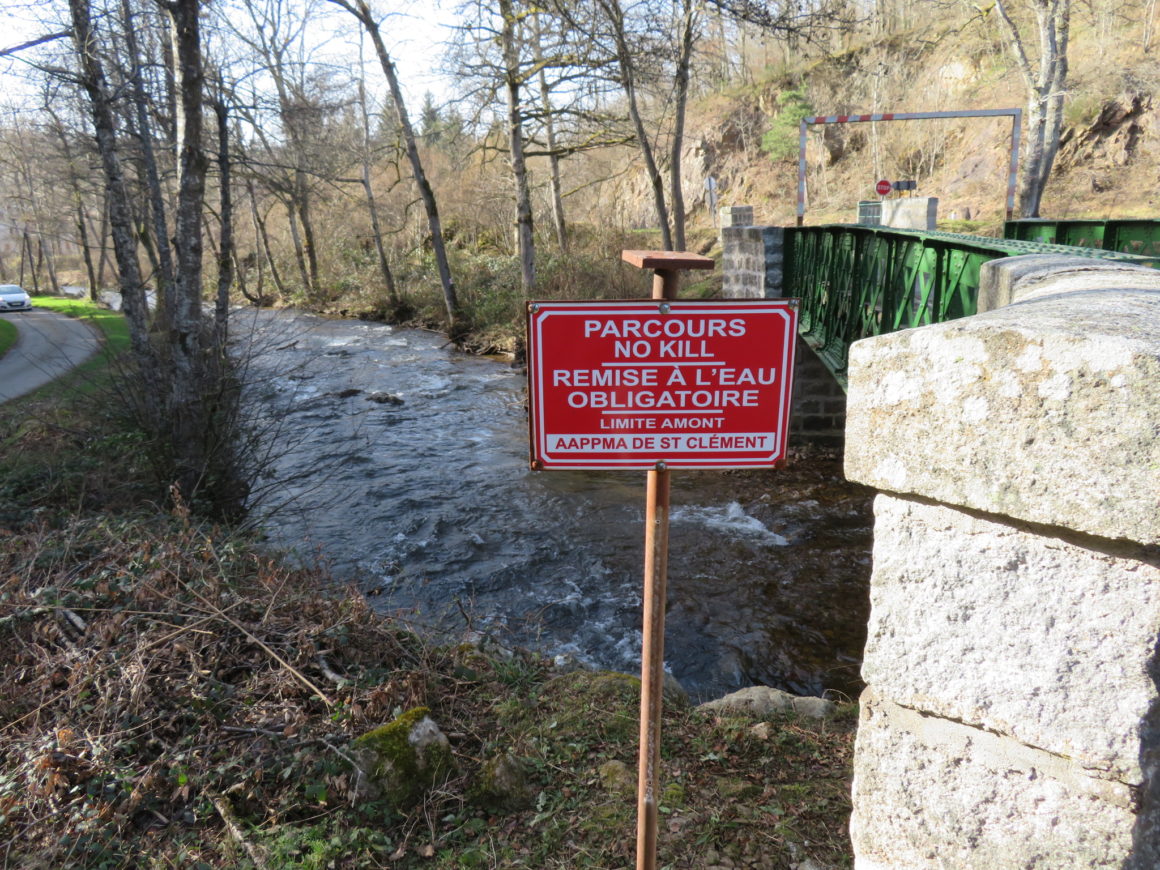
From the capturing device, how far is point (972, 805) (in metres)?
1.66

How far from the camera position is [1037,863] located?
1606mm

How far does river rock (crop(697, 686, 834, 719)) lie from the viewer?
167 inches

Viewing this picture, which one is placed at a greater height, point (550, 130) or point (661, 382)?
point (550, 130)

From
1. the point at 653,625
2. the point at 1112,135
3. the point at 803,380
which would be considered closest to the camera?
the point at 653,625

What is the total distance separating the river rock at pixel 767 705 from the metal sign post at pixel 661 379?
2.63m

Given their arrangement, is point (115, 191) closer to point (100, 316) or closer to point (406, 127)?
point (406, 127)

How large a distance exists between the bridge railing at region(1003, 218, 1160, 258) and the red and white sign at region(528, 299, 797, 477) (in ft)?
19.8

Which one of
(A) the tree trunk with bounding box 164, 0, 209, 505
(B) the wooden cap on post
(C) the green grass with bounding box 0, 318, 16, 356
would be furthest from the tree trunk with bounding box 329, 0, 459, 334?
(B) the wooden cap on post

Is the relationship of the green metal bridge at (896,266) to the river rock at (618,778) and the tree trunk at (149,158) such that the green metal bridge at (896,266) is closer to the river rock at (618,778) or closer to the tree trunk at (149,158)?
the river rock at (618,778)

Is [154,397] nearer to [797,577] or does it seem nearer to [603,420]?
[797,577]

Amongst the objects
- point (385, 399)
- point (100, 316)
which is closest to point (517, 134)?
point (385, 399)

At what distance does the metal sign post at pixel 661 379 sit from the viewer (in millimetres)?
1939

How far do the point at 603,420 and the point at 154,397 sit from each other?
694cm

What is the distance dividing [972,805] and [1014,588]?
0.49 meters
